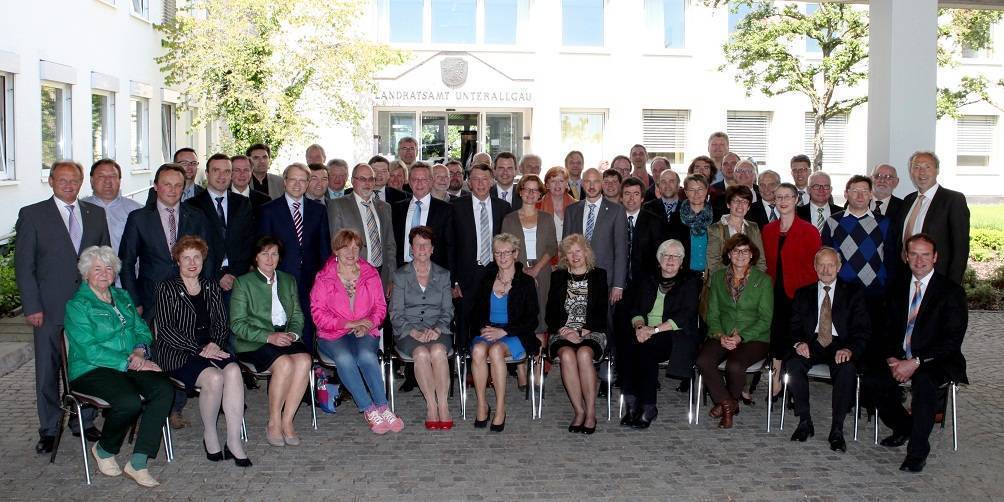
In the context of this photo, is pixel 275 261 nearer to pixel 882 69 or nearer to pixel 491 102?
pixel 882 69

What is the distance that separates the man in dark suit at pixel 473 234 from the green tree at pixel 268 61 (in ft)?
34.8

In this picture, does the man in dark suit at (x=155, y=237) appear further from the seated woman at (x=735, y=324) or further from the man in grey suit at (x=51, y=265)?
the seated woman at (x=735, y=324)

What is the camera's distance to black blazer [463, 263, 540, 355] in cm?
697

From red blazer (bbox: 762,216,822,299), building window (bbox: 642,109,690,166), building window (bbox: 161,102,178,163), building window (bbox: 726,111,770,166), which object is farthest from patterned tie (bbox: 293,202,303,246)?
building window (bbox: 726,111,770,166)

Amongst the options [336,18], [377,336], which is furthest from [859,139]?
[377,336]

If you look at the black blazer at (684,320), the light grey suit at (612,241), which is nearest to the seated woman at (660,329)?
the black blazer at (684,320)

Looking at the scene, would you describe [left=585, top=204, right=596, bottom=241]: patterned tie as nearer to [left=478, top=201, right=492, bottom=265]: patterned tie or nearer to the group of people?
the group of people

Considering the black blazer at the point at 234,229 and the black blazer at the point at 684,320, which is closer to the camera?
the black blazer at the point at 684,320

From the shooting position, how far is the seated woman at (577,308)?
6785 mm

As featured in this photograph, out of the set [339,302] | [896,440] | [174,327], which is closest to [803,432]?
[896,440]

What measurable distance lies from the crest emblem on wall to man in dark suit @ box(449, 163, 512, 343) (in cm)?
1613

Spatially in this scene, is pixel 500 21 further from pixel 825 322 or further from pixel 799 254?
pixel 825 322

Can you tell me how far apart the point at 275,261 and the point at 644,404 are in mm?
2878

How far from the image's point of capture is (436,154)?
2456cm
